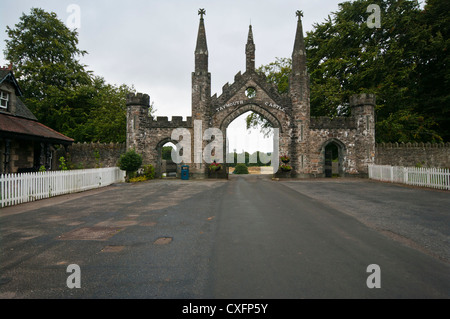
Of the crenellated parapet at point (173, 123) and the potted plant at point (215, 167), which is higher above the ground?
the crenellated parapet at point (173, 123)

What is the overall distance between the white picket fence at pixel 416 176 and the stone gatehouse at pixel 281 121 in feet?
10.3

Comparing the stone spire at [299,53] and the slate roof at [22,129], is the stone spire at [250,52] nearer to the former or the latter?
the stone spire at [299,53]

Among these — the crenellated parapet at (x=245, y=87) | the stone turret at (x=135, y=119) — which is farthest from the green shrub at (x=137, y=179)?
the crenellated parapet at (x=245, y=87)

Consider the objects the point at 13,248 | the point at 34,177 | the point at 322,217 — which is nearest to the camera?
the point at 13,248

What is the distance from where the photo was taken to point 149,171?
19.8 m

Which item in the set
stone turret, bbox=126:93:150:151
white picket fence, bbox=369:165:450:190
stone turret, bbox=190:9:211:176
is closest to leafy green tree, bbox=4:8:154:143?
stone turret, bbox=126:93:150:151

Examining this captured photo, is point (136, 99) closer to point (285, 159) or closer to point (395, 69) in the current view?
point (285, 159)

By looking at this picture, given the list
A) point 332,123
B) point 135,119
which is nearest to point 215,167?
point 135,119

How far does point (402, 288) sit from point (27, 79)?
35.4 metres

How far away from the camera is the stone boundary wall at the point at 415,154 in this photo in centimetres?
2056

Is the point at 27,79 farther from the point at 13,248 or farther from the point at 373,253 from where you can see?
the point at 373,253

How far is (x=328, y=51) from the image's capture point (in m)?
26.8
